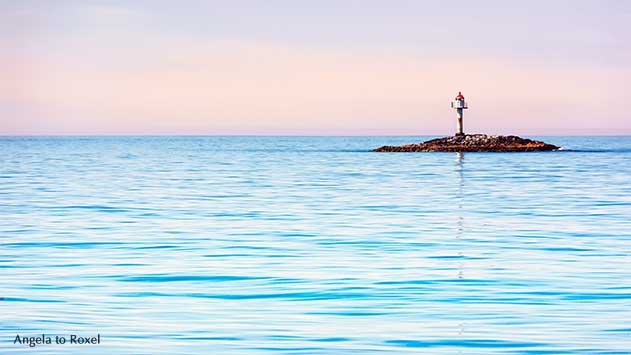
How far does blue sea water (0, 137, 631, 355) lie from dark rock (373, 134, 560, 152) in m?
62.7

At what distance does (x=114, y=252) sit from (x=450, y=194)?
20.3 meters

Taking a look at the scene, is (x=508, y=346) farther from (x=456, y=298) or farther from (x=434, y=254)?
(x=434, y=254)

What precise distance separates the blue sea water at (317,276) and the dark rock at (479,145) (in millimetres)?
62740

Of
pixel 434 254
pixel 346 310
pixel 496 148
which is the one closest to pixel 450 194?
pixel 434 254

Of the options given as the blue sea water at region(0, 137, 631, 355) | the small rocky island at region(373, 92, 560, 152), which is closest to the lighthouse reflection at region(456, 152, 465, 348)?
the blue sea water at region(0, 137, 631, 355)

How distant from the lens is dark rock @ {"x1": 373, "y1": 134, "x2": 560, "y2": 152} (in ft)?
310

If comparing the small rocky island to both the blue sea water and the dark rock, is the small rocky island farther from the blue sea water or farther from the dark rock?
the blue sea water

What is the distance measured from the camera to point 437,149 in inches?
3804

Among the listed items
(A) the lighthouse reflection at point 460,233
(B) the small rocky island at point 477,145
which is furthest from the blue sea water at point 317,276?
(B) the small rocky island at point 477,145

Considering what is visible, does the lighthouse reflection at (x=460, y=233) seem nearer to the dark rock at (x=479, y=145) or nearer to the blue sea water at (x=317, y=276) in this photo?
the blue sea water at (x=317, y=276)

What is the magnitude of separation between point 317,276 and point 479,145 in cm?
8074

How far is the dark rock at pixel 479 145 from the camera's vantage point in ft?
310

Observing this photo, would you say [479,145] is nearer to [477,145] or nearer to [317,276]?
[477,145]

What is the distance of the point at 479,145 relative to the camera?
93.9 metres
